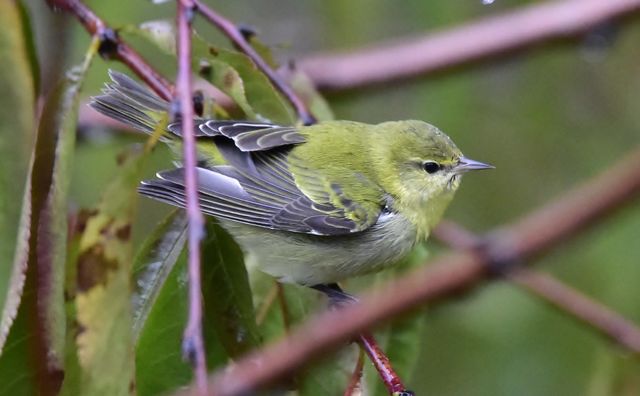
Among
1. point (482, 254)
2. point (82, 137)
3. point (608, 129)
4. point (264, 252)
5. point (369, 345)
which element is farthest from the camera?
point (608, 129)

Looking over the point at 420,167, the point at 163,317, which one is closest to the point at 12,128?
the point at 163,317

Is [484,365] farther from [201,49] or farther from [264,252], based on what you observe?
[201,49]

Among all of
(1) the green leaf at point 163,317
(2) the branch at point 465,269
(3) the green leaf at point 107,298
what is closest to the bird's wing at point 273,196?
(1) the green leaf at point 163,317

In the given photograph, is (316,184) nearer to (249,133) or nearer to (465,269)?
(249,133)

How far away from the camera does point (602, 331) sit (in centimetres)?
289

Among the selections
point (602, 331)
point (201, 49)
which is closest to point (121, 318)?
point (201, 49)

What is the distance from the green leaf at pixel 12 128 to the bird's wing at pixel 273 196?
722 millimetres

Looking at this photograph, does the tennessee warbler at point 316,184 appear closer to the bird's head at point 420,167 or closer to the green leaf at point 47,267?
the bird's head at point 420,167

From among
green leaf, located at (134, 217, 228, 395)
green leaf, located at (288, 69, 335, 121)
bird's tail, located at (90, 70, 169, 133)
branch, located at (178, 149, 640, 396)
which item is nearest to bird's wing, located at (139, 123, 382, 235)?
green leaf, located at (288, 69, 335, 121)

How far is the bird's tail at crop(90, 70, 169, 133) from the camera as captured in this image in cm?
312

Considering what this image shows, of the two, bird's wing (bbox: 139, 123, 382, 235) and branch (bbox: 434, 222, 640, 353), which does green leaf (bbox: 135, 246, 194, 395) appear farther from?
branch (bbox: 434, 222, 640, 353)

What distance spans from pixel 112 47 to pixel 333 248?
114 centimetres

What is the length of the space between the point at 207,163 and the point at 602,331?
136 cm

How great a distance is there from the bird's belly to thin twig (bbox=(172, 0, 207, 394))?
1063 millimetres
